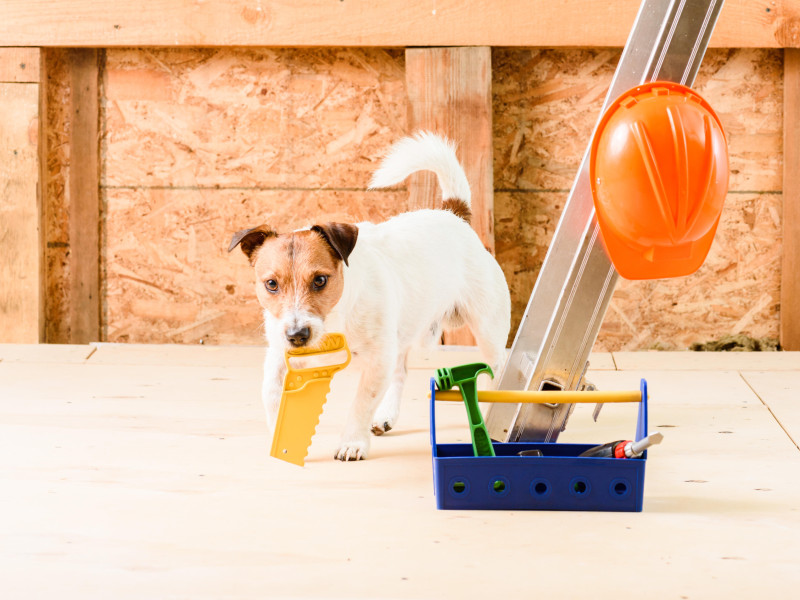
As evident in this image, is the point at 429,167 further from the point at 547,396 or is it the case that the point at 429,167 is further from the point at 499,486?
the point at 499,486

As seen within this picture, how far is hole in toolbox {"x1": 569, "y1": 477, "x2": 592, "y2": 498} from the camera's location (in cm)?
185

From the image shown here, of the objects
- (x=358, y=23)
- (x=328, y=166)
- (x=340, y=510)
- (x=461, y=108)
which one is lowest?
(x=340, y=510)

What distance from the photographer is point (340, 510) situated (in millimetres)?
1875

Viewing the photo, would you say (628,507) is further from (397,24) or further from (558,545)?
(397,24)

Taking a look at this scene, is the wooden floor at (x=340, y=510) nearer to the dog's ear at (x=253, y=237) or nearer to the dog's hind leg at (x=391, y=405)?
the dog's hind leg at (x=391, y=405)

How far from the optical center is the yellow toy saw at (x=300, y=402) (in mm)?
2156

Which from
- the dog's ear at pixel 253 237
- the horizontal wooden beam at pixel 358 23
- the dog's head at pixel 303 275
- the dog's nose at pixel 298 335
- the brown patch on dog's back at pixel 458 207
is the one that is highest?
the horizontal wooden beam at pixel 358 23

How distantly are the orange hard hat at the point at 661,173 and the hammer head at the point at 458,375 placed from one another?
0.39 metres

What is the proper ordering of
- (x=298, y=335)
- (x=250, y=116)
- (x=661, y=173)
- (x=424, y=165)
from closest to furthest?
(x=661, y=173)
(x=298, y=335)
(x=424, y=165)
(x=250, y=116)

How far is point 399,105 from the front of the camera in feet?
12.3

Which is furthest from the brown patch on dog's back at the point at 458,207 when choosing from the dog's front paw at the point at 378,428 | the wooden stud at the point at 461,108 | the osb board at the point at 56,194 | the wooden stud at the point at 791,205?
the osb board at the point at 56,194

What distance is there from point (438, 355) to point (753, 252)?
137 centimetres

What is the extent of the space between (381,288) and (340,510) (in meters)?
0.67

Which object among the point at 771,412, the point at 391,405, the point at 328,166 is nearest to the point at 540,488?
the point at 391,405
